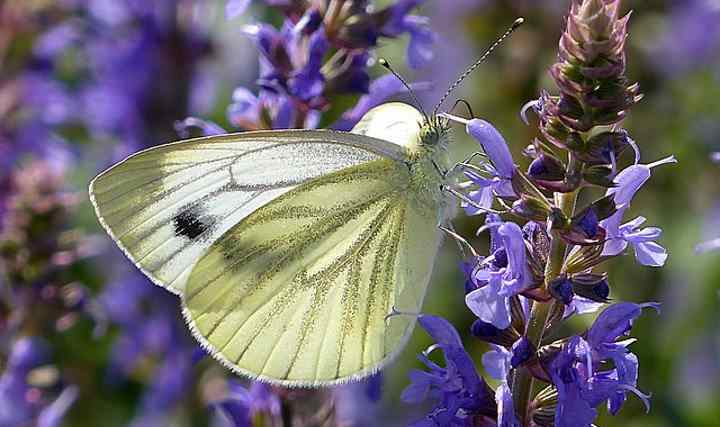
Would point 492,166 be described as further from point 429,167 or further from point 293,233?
point 293,233

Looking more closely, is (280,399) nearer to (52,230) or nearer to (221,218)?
(221,218)

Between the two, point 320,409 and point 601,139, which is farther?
point 320,409

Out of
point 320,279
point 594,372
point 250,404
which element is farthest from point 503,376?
point 250,404

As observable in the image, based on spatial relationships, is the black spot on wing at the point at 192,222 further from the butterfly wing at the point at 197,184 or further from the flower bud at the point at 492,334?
the flower bud at the point at 492,334

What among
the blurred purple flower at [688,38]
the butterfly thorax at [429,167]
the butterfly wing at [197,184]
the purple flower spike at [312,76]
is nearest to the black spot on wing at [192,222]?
the butterfly wing at [197,184]

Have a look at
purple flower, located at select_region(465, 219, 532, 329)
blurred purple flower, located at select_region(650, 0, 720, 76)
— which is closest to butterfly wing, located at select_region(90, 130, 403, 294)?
purple flower, located at select_region(465, 219, 532, 329)

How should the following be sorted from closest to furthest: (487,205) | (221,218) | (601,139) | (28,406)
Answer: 1. (601,139)
2. (487,205)
3. (221,218)
4. (28,406)

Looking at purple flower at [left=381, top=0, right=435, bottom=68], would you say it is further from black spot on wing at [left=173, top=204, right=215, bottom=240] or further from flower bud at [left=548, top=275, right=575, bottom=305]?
flower bud at [left=548, top=275, right=575, bottom=305]

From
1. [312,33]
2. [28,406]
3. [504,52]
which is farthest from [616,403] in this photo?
[504,52]
